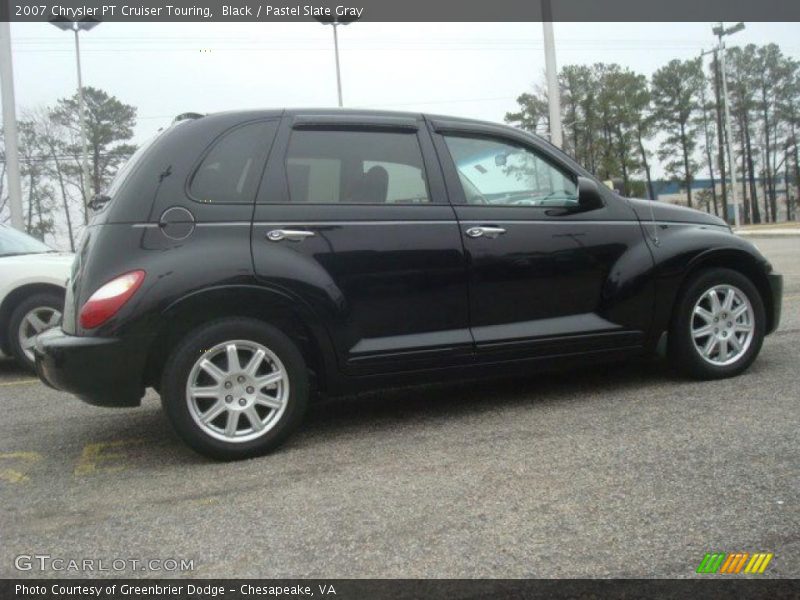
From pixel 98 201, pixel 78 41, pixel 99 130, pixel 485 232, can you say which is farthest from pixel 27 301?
pixel 99 130

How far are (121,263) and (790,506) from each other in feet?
10.0

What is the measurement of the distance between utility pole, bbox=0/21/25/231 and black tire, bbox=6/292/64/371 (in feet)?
24.4

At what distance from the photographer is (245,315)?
3789 millimetres

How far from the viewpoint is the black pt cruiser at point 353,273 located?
3.62 metres

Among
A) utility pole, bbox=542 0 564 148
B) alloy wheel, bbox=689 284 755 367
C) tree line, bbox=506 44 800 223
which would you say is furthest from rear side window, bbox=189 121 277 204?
tree line, bbox=506 44 800 223

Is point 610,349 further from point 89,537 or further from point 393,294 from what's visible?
point 89,537

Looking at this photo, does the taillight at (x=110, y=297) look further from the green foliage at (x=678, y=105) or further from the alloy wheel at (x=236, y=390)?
the green foliage at (x=678, y=105)

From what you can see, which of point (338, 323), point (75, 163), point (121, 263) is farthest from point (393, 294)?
point (75, 163)

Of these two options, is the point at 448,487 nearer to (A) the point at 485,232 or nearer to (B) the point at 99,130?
(A) the point at 485,232

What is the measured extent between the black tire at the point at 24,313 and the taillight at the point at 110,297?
3.29 meters

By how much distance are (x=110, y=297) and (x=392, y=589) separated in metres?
2.01

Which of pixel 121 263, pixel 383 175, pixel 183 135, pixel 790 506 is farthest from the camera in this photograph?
pixel 383 175

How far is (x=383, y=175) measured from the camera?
4160mm

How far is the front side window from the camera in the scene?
4.36 m
